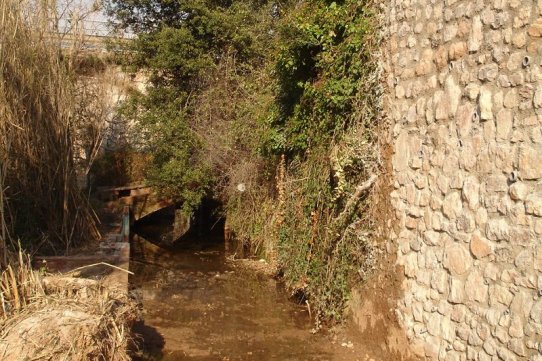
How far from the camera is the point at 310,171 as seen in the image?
7699 millimetres

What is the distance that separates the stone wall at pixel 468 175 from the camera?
3852mm

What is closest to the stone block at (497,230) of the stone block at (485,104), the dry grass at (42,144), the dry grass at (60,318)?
the stone block at (485,104)

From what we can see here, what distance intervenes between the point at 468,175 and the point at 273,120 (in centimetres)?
518

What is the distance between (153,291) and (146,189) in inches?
257

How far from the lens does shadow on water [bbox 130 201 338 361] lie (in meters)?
6.70

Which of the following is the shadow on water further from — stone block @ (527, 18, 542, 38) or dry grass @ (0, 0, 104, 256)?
stone block @ (527, 18, 542, 38)

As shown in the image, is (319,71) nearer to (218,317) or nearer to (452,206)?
(452,206)

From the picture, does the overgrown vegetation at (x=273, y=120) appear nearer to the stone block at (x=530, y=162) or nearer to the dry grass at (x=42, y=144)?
the stone block at (x=530, y=162)

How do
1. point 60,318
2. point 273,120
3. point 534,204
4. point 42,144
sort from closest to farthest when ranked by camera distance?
point 534,204 < point 60,318 < point 42,144 < point 273,120

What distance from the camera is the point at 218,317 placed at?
26.3 feet

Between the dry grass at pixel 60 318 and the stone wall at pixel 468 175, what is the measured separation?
285 cm

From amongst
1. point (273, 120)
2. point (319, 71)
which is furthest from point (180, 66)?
point (319, 71)

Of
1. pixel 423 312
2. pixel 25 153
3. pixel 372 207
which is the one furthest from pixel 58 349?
pixel 25 153

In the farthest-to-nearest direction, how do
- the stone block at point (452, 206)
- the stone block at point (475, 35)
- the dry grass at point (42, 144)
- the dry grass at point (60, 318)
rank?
1. the dry grass at point (42, 144)
2. the stone block at point (452, 206)
3. the stone block at point (475, 35)
4. the dry grass at point (60, 318)
